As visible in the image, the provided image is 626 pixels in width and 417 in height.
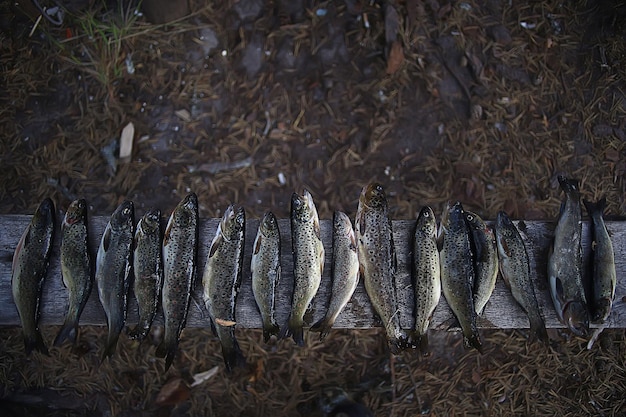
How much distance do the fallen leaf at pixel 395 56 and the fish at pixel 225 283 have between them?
229 cm

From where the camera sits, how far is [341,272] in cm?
265

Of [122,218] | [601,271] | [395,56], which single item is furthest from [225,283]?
[395,56]

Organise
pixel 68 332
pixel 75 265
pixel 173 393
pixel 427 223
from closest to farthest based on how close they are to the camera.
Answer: pixel 68 332, pixel 75 265, pixel 427 223, pixel 173 393

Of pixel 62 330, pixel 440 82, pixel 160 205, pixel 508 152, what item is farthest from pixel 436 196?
pixel 62 330

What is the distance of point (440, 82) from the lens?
425 centimetres

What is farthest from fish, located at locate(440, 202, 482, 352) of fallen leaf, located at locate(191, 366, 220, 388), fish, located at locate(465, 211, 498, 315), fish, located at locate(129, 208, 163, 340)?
fallen leaf, located at locate(191, 366, 220, 388)

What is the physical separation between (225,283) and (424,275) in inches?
43.6

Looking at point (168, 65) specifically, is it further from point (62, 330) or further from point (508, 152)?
point (508, 152)

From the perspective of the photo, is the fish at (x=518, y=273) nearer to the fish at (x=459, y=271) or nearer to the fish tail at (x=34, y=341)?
the fish at (x=459, y=271)

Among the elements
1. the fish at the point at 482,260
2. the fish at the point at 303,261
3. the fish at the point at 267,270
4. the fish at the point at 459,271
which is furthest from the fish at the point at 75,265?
the fish at the point at 482,260

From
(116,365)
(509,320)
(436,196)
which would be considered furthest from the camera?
(436,196)

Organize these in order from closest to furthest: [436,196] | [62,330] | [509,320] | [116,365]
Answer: [62,330] < [509,320] < [116,365] < [436,196]

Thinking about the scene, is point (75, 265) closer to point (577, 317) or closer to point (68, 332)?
point (68, 332)

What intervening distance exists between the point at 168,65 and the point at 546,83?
11.1ft
